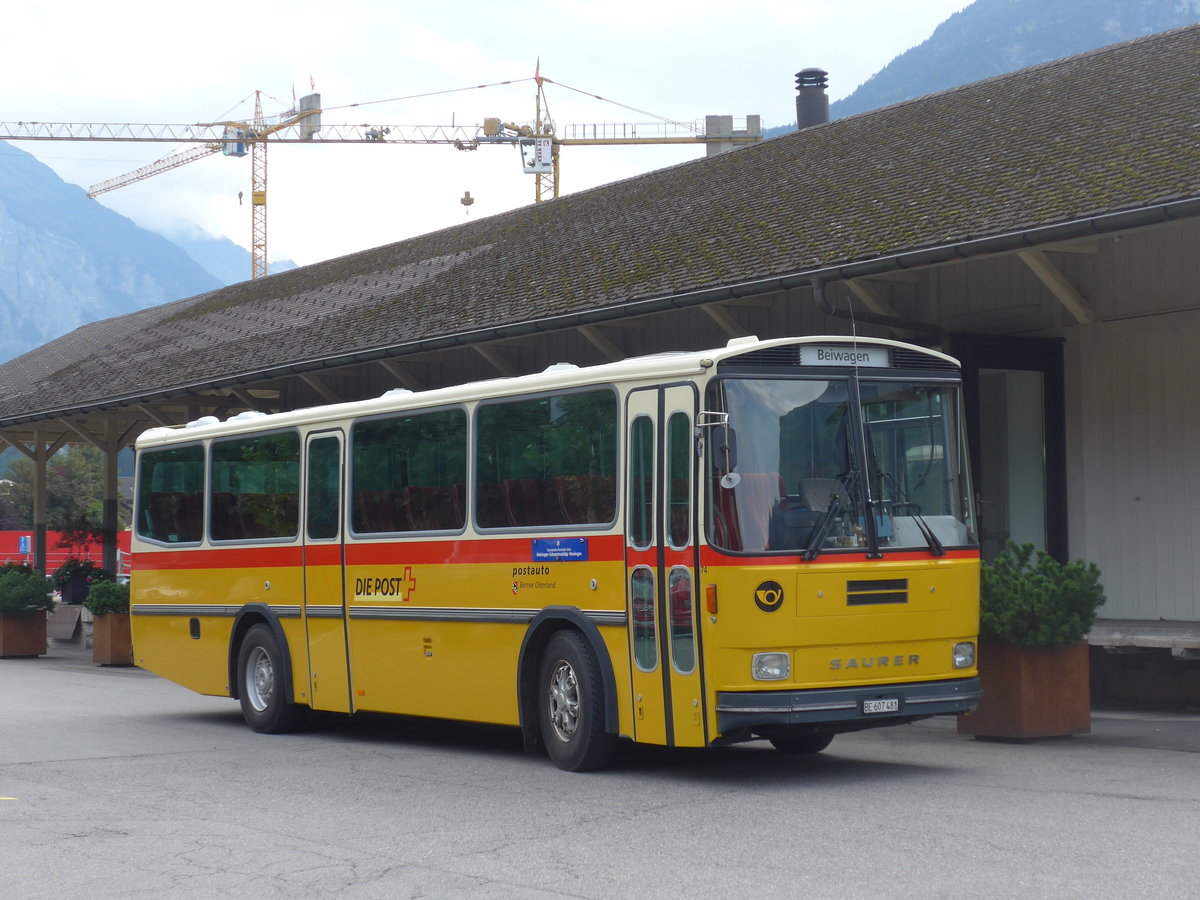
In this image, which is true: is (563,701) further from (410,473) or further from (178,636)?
(178,636)

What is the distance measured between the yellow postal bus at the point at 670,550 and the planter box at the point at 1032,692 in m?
1.52

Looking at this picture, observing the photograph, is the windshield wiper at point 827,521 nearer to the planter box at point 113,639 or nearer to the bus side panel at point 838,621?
the bus side panel at point 838,621

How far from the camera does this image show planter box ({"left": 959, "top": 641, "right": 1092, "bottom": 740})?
12.0 m

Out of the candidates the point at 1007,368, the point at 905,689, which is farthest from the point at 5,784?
the point at 1007,368

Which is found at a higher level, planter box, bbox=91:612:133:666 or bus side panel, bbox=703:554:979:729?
bus side panel, bbox=703:554:979:729

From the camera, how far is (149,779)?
35.8ft

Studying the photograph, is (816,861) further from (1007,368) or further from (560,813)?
(1007,368)

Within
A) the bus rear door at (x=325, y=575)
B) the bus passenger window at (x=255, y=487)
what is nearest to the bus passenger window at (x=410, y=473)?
the bus rear door at (x=325, y=575)

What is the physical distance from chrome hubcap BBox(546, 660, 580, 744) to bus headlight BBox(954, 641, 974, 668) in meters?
2.50

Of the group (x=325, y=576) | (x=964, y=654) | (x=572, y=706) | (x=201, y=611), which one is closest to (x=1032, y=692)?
(x=964, y=654)

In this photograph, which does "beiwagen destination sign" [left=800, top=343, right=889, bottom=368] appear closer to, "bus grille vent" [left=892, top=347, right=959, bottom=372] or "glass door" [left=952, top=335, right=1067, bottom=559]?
"bus grille vent" [left=892, top=347, right=959, bottom=372]

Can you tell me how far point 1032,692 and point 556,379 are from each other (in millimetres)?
4325

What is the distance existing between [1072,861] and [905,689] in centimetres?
281

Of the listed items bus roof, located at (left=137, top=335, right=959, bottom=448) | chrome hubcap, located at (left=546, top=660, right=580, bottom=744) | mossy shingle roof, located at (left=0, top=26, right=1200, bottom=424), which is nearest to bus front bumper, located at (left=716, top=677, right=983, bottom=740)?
chrome hubcap, located at (left=546, top=660, right=580, bottom=744)
